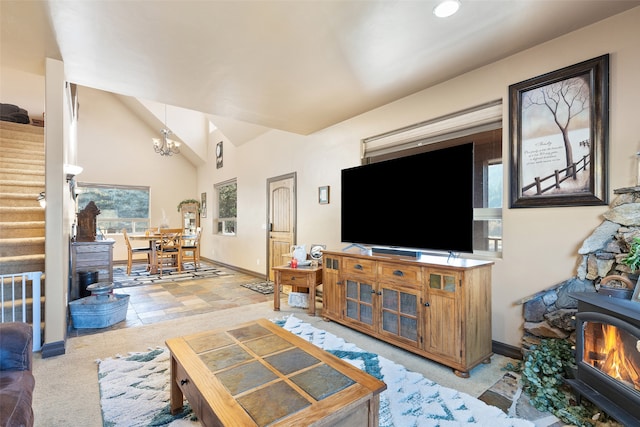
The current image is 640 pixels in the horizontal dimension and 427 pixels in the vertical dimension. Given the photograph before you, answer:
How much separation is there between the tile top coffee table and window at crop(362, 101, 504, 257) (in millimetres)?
2031

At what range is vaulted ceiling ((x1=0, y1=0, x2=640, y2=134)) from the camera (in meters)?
1.99

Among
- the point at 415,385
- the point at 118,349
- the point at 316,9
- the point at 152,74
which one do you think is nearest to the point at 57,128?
the point at 152,74

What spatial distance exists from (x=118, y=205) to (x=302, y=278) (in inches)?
270

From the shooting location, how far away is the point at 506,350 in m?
2.60

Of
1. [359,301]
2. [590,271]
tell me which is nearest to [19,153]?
[359,301]

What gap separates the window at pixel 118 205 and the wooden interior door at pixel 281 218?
4.78m

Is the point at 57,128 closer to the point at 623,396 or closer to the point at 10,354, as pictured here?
the point at 10,354

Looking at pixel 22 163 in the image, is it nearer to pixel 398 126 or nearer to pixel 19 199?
pixel 19 199

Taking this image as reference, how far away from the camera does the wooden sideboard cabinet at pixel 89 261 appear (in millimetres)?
3984

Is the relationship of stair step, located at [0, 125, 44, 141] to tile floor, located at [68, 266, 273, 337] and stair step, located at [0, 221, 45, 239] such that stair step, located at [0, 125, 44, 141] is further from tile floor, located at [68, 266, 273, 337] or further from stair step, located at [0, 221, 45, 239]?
tile floor, located at [68, 266, 273, 337]

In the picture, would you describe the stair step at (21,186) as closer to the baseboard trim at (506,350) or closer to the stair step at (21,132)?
the stair step at (21,132)

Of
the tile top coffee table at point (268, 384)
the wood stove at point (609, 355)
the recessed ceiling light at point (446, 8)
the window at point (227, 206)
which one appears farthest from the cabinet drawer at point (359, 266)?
the window at point (227, 206)

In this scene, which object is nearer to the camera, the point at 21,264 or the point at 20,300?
the point at 20,300

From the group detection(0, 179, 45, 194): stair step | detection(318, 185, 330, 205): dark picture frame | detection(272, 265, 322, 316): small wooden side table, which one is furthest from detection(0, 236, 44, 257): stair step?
detection(318, 185, 330, 205): dark picture frame
